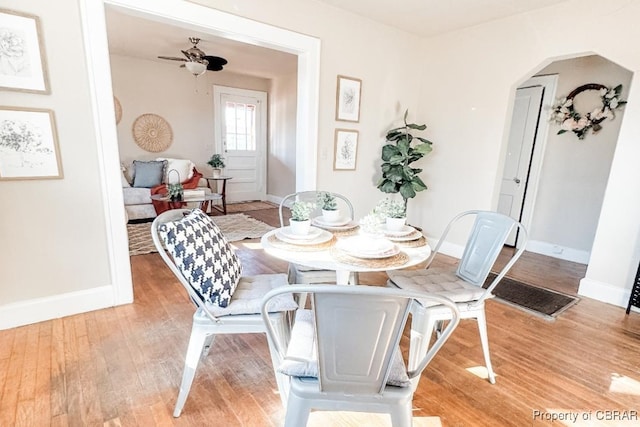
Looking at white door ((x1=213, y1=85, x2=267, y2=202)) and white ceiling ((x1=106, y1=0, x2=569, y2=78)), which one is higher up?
white ceiling ((x1=106, y1=0, x2=569, y2=78))

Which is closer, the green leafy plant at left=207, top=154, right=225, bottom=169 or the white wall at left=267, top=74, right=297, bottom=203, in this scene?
the green leafy plant at left=207, top=154, right=225, bottom=169

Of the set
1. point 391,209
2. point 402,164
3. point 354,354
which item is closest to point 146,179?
point 402,164

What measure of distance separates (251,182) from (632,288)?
5967 millimetres

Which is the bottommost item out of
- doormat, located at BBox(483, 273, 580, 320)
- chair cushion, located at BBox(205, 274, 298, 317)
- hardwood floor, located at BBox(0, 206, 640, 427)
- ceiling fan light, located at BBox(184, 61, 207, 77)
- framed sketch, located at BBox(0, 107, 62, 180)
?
hardwood floor, located at BBox(0, 206, 640, 427)

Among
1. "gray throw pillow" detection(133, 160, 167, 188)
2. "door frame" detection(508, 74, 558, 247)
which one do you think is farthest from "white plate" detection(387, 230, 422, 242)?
"gray throw pillow" detection(133, 160, 167, 188)

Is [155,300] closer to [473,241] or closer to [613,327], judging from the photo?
[473,241]

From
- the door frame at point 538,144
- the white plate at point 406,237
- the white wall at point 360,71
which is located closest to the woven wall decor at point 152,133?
the white wall at point 360,71

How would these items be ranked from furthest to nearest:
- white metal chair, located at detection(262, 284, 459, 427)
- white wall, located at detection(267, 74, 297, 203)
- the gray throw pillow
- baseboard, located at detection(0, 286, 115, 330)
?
1. white wall, located at detection(267, 74, 297, 203)
2. the gray throw pillow
3. baseboard, located at detection(0, 286, 115, 330)
4. white metal chair, located at detection(262, 284, 459, 427)

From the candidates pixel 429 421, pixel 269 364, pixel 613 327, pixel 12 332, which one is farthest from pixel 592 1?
pixel 12 332

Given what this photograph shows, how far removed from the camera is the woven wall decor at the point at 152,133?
17.5 ft

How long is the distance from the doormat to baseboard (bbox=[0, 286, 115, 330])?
3142 millimetres

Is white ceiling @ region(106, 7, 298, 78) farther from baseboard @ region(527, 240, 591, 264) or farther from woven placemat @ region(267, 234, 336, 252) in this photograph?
baseboard @ region(527, 240, 591, 264)

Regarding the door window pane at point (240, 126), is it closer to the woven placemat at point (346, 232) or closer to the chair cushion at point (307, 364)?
the woven placemat at point (346, 232)

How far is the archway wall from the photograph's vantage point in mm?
2533
